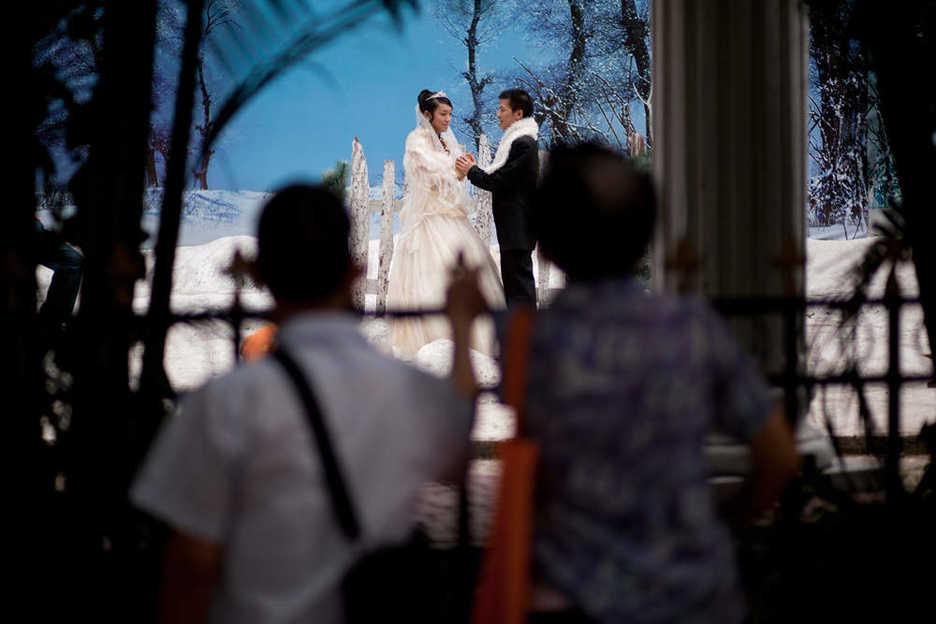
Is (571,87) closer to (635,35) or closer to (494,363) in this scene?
(635,35)

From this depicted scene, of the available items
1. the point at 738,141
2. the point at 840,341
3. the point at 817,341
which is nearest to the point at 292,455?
the point at 840,341

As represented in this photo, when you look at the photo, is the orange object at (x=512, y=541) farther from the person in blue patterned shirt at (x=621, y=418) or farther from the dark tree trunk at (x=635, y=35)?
the dark tree trunk at (x=635, y=35)

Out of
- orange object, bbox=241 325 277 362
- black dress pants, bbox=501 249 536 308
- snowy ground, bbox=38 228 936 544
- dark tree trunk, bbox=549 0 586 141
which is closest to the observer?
snowy ground, bbox=38 228 936 544

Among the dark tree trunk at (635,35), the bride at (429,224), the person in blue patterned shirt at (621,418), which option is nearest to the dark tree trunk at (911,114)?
the person in blue patterned shirt at (621,418)

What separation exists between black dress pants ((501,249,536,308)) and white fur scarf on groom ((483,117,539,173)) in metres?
0.64

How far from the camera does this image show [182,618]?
3.18 ft

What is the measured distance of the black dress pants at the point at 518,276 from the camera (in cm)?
654

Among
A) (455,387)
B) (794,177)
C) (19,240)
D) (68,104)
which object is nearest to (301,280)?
(455,387)

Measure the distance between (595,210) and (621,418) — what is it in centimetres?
23

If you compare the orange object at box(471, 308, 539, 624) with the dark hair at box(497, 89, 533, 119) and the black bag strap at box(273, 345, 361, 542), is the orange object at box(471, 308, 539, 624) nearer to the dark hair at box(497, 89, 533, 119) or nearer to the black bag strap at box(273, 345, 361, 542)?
the black bag strap at box(273, 345, 361, 542)

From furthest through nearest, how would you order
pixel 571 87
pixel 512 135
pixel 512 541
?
pixel 571 87
pixel 512 135
pixel 512 541

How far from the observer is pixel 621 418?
3.10ft

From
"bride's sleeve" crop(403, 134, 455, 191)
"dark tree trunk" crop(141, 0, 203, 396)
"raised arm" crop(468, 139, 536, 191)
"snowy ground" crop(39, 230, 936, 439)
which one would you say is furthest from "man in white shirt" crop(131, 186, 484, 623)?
"bride's sleeve" crop(403, 134, 455, 191)

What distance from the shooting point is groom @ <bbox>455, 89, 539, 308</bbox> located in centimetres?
655
